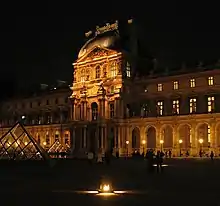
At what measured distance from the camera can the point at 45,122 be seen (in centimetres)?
9125

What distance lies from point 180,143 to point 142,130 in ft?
23.1

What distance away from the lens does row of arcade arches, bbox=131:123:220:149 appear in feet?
213

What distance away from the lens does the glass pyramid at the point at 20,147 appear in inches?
1652

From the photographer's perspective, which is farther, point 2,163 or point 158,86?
point 158,86

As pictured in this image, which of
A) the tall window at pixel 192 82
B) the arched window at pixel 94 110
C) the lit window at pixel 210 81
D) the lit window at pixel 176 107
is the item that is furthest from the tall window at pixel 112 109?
the lit window at pixel 210 81

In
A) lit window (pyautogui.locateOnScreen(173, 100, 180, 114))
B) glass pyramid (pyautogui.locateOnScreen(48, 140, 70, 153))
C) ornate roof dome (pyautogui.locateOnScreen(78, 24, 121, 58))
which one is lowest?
glass pyramid (pyautogui.locateOnScreen(48, 140, 70, 153))

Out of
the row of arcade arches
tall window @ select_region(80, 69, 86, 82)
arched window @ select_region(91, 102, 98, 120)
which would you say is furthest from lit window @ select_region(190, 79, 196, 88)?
tall window @ select_region(80, 69, 86, 82)

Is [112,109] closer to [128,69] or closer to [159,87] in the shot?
[128,69]

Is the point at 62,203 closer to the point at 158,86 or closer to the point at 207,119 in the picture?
the point at 207,119

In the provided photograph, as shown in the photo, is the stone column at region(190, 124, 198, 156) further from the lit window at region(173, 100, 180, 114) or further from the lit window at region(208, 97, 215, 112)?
the lit window at region(173, 100, 180, 114)

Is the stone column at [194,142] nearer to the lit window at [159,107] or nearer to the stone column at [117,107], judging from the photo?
the lit window at [159,107]

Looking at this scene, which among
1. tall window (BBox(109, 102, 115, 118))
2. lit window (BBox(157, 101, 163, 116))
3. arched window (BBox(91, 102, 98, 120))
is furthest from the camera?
arched window (BBox(91, 102, 98, 120))

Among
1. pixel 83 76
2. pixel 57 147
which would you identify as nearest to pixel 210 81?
pixel 83 76

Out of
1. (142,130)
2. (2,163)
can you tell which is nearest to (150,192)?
(2,163)
